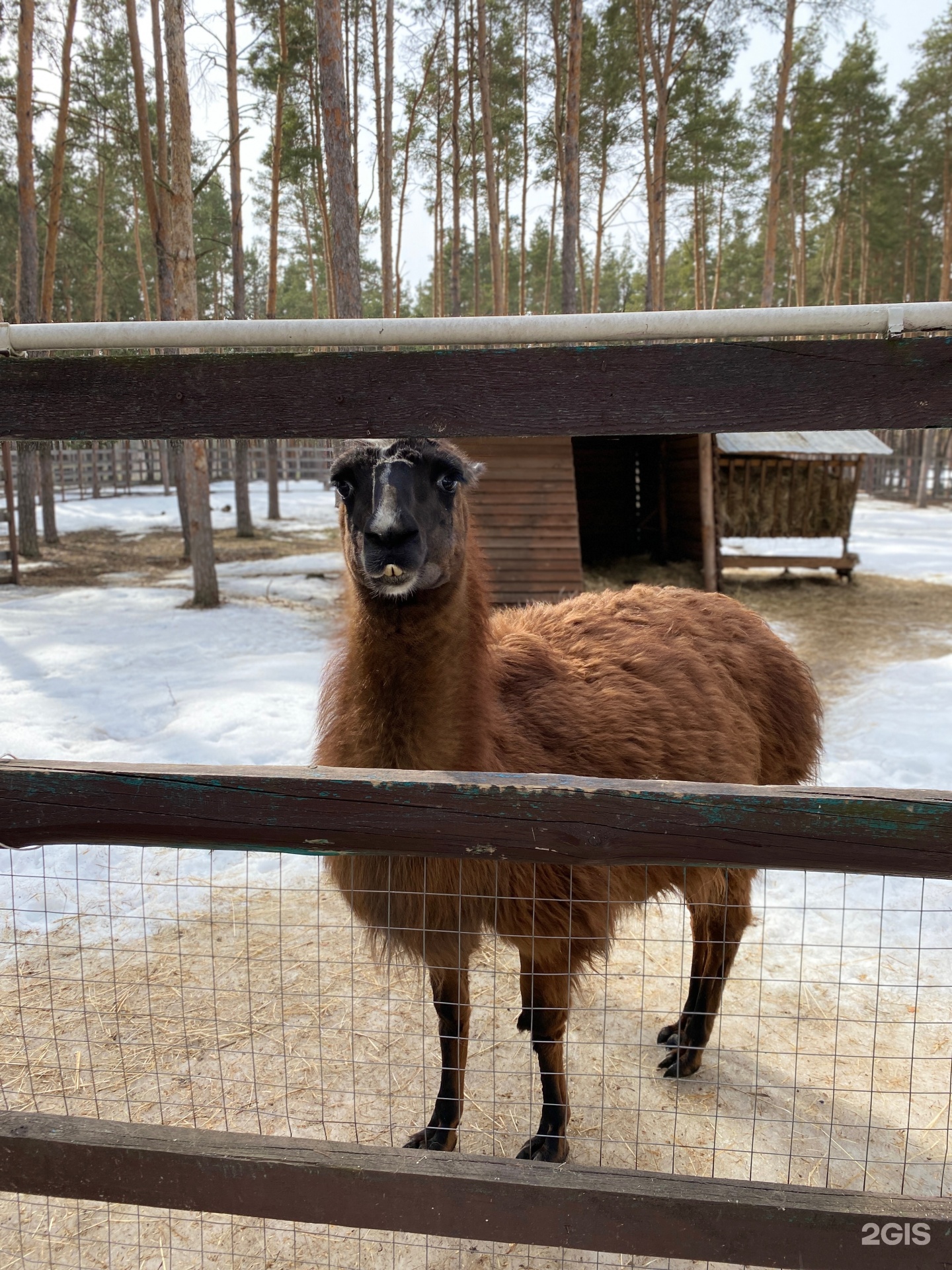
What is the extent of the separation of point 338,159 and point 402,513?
746 centimetres

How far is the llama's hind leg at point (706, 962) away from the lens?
10.1ft

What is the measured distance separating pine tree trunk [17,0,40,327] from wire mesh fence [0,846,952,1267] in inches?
450

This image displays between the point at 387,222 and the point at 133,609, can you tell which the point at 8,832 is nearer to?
the point at 133,609

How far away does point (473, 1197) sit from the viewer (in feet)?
5.21

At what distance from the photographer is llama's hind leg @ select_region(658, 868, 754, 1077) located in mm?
3066

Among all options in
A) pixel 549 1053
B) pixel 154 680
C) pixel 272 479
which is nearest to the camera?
pixel 549 1053

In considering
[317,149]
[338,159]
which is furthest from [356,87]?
[338,159]

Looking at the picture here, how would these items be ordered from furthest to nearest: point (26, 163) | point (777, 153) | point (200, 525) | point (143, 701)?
1. point (777, 153)
2. point (26, 163)
3. point (200, 525)
4. point (143, 701)

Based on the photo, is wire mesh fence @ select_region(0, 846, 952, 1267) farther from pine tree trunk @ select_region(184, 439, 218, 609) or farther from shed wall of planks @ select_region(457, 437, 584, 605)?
pine tree trunk @ select_region(184, 439, 218, 609)

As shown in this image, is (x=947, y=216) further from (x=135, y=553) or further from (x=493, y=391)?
(x=493, y=391)

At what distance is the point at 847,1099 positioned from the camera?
2.95m

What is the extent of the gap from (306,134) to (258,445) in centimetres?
1070

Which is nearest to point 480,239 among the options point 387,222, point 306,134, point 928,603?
point 306,134

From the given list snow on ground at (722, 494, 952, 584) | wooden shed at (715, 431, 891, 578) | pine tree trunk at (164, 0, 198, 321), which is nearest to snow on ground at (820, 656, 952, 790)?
wooden shed at (715, 431, 891, 578)
